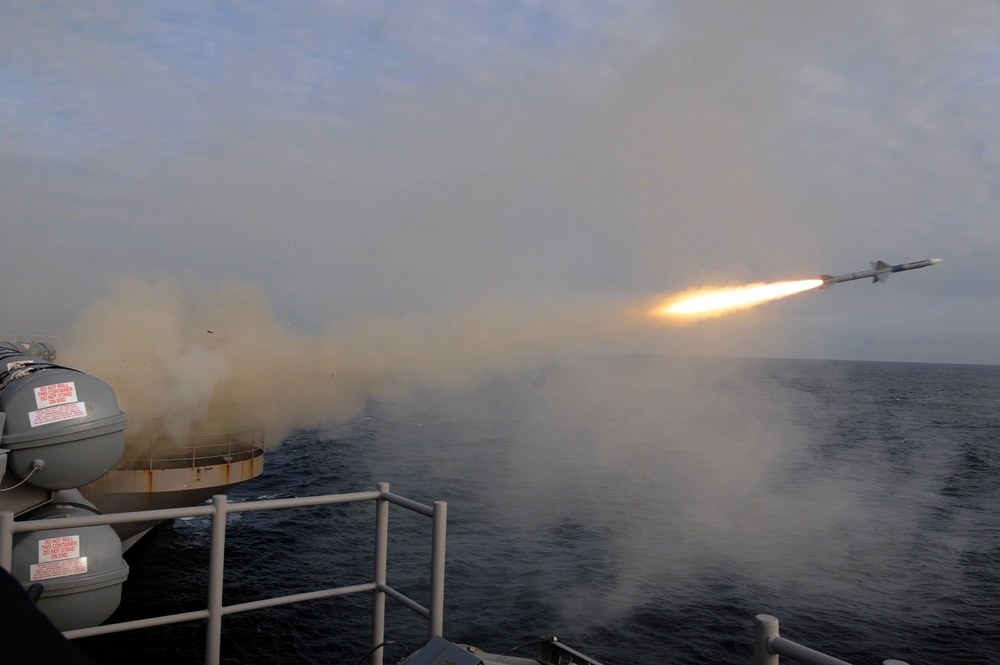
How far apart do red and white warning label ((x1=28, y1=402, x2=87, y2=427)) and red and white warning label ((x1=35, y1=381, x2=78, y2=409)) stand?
7cm

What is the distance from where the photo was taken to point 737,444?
62.8 metres

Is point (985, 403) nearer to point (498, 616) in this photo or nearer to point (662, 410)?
point (662, 410)

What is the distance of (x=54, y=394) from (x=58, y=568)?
209 cm

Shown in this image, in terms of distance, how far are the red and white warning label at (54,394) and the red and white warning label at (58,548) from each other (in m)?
1.64

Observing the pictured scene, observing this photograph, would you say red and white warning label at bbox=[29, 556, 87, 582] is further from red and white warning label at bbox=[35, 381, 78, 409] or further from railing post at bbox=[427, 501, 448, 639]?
railing post at bbox=[427, 501, 448, 639]

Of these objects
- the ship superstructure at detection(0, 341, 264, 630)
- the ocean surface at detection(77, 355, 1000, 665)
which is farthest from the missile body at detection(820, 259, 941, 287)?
the ship superstructure at detection(0, 341, 264, 630)

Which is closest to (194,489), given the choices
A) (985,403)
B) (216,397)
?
(216,397)

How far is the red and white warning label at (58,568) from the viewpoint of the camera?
663 centimetres

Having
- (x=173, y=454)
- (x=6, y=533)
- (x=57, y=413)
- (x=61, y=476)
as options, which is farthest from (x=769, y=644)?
(x=173, y=454)

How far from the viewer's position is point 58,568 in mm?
6797

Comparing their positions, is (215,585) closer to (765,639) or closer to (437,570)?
(437,570)

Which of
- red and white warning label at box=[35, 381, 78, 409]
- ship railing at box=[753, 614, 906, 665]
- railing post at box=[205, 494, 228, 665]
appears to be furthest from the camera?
red and white warning label at box=[35, 381, 78, 409]

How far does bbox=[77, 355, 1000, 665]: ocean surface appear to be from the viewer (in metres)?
20.0

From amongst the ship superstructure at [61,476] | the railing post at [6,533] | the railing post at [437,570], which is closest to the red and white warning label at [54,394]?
the ship superstructure at [61,476]
